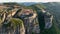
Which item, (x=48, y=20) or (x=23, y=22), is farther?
(x=48, y=20)

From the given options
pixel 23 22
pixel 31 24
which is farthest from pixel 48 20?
pixel 23 22

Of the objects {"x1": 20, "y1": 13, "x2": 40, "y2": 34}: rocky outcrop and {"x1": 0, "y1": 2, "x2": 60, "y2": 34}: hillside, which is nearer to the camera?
{"x1": 0, "y1": 2, "x2": 60, "y2": 34}: hillside

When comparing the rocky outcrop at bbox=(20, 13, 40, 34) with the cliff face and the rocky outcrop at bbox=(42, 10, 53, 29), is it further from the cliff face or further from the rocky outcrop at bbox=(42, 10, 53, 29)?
the rocky outcrop at bbox=(42, 10, 53, 29)

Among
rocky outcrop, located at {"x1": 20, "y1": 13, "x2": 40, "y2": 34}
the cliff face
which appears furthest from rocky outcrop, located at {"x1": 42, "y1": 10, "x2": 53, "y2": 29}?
rocky outcrop, located at {"x1": 20, "y1": 13, "x2": 40, "y2": 34}

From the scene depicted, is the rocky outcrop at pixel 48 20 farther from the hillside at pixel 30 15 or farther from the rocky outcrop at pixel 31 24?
the rocky outcrop at pixel 31 24

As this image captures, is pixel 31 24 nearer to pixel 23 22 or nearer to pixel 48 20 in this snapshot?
pixel 23 22

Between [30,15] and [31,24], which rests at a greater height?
[30,15]

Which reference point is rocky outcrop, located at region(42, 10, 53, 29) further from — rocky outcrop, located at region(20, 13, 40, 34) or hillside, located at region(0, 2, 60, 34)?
rocky outcrop, located at region(20, 13, 40, 34)

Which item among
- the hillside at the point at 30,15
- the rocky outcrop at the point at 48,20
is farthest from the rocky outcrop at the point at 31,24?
the rocky outcrop at the point at 48,20

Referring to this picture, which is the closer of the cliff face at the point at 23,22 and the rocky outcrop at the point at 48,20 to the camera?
the cliff face at the point at 23,22

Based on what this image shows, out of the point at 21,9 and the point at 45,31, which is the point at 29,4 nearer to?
the point at 21,9

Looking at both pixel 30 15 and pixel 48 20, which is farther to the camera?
pixel 48 20

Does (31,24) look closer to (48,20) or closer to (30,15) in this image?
(30,15)

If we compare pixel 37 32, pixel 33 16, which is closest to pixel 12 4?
pixel 33 16
